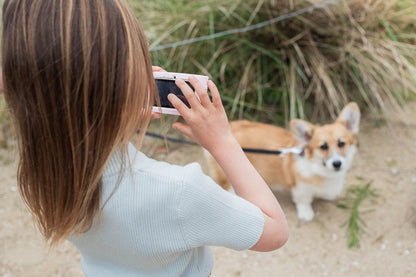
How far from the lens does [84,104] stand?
64 centimetres

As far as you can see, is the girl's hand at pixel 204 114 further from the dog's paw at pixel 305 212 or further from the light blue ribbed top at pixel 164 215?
the dog's paw at pixel 305 212

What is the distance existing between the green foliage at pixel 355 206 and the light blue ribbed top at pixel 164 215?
158cm

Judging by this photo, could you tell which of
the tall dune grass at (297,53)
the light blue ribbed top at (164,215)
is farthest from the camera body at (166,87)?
the tall dune grass at (297,53)

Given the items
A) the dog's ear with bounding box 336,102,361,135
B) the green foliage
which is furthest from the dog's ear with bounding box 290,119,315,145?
the green foliage

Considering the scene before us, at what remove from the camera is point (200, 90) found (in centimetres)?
72

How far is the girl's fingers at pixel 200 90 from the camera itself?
28.6 inches

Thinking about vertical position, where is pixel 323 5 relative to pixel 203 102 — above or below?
below

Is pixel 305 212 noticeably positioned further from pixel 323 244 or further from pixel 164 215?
pixel 164 215

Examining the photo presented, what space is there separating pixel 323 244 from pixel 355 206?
0.33 metres

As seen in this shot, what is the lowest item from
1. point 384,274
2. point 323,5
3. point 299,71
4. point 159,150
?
point 159,150

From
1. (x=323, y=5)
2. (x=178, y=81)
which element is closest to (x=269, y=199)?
→ (x=178, y=81)

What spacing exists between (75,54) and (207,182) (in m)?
0.30

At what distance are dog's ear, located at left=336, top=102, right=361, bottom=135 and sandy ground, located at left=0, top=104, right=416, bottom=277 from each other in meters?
0.53

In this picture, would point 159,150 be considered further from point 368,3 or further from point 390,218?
point 368,3
